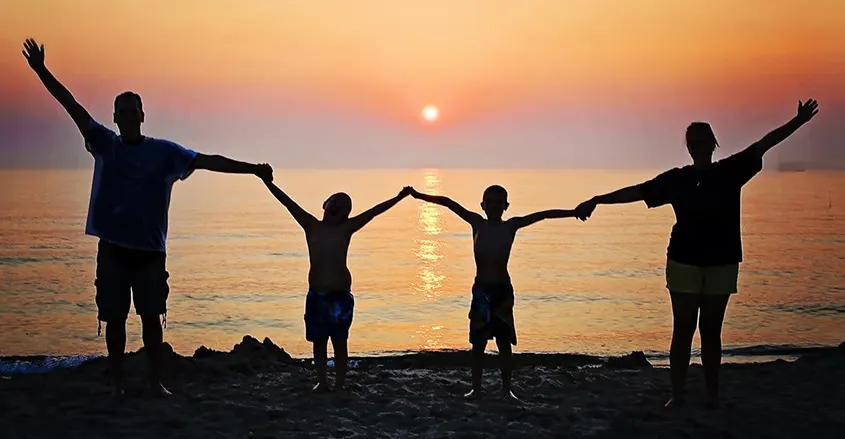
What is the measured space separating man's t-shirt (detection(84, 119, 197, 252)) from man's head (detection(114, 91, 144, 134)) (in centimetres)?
10

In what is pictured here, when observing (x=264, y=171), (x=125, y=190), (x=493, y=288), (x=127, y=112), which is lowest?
(x=493, y=288)

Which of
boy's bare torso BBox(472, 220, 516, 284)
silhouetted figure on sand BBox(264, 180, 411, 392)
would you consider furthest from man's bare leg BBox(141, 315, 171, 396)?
boy's bare torso BBox(472, 220, 516, 284)

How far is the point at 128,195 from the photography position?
5.71 meters

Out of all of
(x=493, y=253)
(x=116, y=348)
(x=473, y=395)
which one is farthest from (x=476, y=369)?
(x=116, y=348)

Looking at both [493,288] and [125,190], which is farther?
[493,288]

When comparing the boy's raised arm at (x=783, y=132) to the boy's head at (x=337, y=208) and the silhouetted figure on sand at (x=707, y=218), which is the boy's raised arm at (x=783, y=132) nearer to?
the silhouetted figure on sand at (x=707, y=218)

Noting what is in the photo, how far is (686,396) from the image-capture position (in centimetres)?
678

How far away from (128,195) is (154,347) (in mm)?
1264

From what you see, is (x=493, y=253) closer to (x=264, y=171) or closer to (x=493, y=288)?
(x=493, y=288)

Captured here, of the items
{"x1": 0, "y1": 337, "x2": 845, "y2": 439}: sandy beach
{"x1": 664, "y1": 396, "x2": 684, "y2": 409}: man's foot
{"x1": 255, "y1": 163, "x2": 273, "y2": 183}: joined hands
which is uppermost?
{"x1": 255, "y1": 163, "x2": 273, "y2": 183}: joined hands

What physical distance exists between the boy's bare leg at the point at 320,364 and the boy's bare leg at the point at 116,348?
5.21ft

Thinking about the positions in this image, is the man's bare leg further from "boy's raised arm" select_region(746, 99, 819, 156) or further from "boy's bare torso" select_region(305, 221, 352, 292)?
"boy's raised arm" select_region(746, 99, 819, 156)

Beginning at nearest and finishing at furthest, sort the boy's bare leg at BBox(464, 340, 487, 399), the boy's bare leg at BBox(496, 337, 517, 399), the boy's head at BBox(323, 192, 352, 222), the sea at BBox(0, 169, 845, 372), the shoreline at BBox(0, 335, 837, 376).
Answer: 1. the boy's bare leg at BBox(496, 337, 517, 399)
2. the boy's bare leg at BBox(464, 340, 487, 399)
3. the boy's head at BBox(323, 192, 352, 222)
4. the shoreline at BBox(0, 335, 837, 376)
5. the sea at BBox(0, 169, 845, 372)

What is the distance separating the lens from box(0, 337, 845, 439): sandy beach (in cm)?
559
